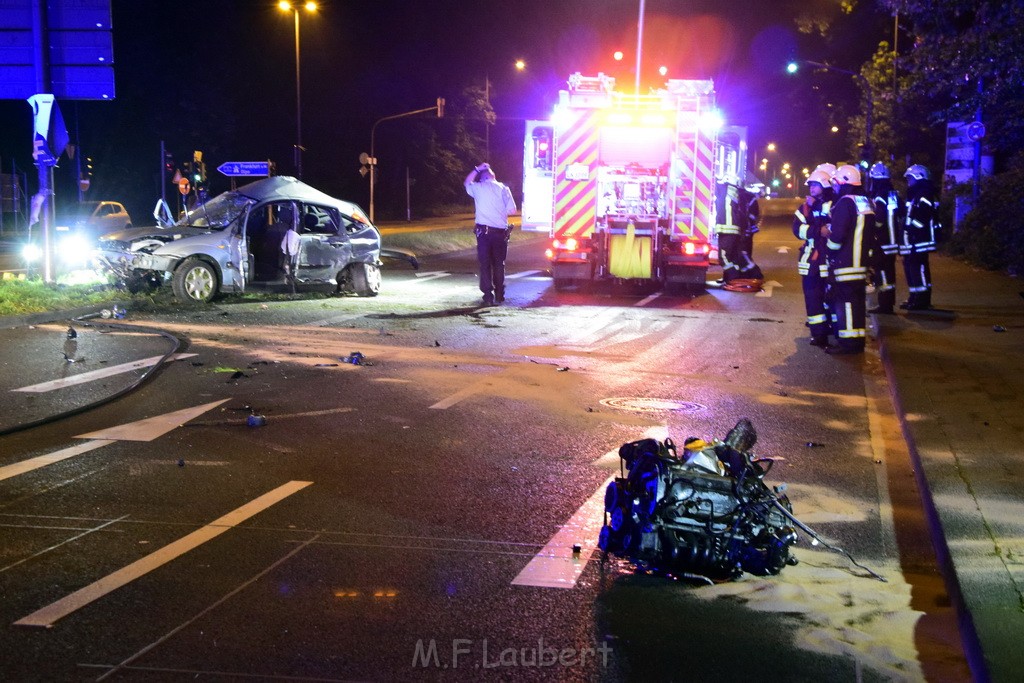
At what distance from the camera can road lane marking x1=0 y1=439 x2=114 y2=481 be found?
22.6 feet

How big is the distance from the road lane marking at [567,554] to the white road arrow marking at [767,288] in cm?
1327

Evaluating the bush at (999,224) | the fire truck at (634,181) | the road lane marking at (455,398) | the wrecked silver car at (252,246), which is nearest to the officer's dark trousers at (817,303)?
the fire truck at (634,181)

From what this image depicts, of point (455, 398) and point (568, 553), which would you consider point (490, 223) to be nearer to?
point (455, 398)

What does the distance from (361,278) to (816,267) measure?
747 centimetres

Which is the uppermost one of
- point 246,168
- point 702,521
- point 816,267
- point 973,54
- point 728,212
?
point 973,54

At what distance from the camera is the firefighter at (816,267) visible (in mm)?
12875

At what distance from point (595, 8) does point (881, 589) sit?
4918cm

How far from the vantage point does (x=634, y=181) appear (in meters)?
18.0

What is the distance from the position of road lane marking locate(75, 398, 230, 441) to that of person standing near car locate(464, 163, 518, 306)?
7.75 meters

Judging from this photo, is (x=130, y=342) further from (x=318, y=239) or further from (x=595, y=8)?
(x=595, y=8)

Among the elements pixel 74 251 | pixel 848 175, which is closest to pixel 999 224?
pixel 848 175

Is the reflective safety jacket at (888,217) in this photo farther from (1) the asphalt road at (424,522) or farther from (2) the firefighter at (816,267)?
(1) the asphalt road at (424,522)

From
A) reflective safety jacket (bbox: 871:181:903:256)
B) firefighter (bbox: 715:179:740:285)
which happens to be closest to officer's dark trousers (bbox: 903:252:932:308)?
reflective safety jacket (bbox: 871:181:903:256)

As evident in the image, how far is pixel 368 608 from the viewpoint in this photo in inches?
183
